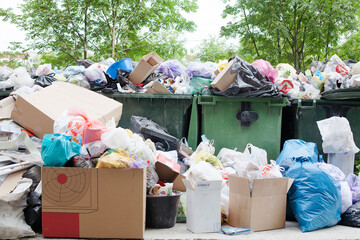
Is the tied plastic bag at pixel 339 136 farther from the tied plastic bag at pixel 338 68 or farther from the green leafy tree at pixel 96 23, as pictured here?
the green leafy tree at pixel 96 23

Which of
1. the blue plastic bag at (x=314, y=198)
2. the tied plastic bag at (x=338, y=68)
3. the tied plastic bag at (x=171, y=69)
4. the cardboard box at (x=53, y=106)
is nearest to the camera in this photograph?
the blue plastic bag at (x=314, y=198)

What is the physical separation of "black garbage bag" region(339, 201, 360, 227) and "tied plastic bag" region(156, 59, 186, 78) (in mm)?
2912

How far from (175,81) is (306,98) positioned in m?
1.73

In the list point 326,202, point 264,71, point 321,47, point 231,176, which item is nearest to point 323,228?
point 326,202

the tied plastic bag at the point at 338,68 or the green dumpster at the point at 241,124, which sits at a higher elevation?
the tied plastic bag at the point at 338,68

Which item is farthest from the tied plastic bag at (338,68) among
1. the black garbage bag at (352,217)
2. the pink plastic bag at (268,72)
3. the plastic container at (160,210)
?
the plastic container at (160,210)

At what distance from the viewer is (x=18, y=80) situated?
16.7 feet

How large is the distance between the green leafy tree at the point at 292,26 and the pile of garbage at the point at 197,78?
4339mm

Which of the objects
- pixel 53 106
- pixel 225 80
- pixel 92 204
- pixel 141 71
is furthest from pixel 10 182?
pixel 225 80

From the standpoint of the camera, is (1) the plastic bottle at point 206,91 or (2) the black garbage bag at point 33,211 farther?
(1) the plastic bottle at point 206,91

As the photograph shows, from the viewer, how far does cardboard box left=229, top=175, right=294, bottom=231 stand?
10.0ft

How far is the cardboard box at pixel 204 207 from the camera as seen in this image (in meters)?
2.99

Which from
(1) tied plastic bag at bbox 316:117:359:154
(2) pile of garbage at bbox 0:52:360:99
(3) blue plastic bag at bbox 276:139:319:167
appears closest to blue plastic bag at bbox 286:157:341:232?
(3) blue plastic bag at bbox 276:139:319:167

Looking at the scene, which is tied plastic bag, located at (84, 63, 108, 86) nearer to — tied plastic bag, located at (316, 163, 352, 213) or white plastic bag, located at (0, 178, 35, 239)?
white plastic bag, located at (0, 178, 35, 239)
